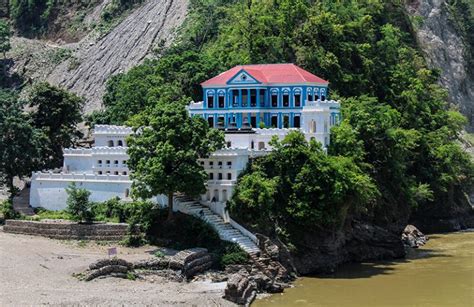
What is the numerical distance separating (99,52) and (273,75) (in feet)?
180

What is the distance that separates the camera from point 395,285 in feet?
179

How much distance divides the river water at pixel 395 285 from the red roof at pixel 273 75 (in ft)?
52.3

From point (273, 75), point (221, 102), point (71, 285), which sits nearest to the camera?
point (71, 285)

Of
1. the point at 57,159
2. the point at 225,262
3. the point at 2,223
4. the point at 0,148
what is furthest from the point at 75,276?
the point at 57,159

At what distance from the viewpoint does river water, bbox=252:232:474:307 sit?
165 ft

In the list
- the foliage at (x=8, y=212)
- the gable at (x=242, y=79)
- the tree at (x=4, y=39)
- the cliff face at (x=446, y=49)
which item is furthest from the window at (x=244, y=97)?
the tree at (x=4, y=39)

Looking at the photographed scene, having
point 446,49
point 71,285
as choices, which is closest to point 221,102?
point 71,285

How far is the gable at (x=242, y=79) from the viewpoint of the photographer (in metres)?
70.2

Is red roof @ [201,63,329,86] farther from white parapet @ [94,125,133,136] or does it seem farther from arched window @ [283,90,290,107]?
white parapet @ [94,125,133,136]

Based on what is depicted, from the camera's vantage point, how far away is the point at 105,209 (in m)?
60.4

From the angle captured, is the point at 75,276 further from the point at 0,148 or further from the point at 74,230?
the point at 0,148

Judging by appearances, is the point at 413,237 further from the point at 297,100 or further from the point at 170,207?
the point at 170,207

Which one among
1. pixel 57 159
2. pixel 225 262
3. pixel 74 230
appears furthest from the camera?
pixel 57 159

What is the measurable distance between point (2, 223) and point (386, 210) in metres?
28.0
